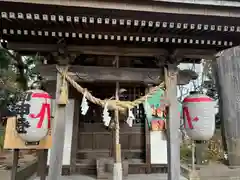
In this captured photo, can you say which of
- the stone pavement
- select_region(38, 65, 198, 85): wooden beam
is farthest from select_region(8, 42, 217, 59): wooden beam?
the stone pavement

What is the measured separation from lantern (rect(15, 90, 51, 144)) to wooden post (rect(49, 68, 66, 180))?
0.55 feet

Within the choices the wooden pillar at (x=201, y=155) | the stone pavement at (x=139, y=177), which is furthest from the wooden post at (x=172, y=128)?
the wooden pillar at (x=201, y=155)

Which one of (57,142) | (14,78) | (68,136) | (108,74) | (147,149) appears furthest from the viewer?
(14,78)

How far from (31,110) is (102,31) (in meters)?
1.79

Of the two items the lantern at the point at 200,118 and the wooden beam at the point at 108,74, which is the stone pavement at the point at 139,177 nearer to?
the lantern at the point at 200,118

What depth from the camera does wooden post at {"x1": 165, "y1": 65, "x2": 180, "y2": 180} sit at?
3.49 meters

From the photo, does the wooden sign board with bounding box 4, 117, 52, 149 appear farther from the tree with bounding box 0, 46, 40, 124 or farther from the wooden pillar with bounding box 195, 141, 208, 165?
the wooden pillar with bounding box 195, 141, 208, 165

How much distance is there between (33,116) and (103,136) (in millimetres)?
2801

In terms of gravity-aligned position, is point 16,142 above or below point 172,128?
→ below

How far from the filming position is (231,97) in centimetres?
868

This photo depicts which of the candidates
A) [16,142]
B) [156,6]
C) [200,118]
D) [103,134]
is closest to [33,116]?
[16,142]

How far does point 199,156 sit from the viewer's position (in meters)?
8.36

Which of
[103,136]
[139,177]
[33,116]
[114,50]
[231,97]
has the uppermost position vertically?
[114,50]

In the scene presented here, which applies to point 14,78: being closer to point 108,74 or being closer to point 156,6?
point 108,74
